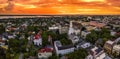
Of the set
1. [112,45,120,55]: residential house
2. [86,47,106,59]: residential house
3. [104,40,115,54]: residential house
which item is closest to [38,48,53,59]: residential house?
[86,47,106,59]: residential house

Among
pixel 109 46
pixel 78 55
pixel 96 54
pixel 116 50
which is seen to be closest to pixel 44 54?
pixel 78 55

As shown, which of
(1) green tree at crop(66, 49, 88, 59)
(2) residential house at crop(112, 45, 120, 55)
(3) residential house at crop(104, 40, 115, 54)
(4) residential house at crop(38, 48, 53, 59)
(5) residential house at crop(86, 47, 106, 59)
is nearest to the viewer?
(1) green tree at crop(66, 49, 88, 59)

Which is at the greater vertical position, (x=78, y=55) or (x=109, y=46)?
(x=78, y=55)

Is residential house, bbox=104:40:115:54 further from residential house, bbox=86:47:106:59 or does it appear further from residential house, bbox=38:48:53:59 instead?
residential house, bbox=38:48:53:59

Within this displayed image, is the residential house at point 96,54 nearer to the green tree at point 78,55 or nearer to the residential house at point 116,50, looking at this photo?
the green tree at point 78,55

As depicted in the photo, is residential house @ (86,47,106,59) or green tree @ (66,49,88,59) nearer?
green tree @ (66,49,88,59)

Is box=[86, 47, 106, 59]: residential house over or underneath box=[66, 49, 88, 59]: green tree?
underneath

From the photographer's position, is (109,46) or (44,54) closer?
(44,54)

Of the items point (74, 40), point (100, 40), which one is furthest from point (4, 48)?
point (100, 40)

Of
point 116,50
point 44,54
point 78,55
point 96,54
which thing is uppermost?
point 78,55

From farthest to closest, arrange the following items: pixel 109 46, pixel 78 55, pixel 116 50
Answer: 1. pixel 109 46
2. pixel 116 50
3. pixel 78 55

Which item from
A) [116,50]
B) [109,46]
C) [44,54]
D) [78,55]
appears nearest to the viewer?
[78,55]

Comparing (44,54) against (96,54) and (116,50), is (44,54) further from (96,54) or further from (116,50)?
(116,50)
